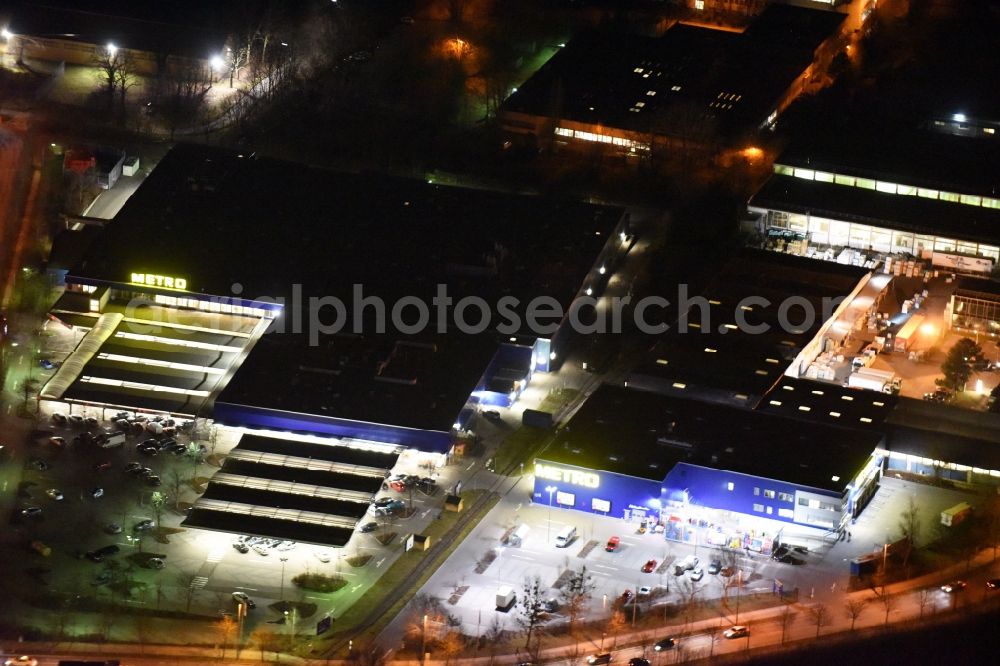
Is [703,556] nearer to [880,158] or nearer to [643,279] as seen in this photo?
[643,279]

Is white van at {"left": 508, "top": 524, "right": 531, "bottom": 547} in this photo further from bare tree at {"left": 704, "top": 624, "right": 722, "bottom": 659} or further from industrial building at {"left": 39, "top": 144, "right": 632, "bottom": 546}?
bare tree at {"left": 704, "top": 624, "right": 722, "bottom": 659}

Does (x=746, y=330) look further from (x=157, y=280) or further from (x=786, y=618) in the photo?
(x=157, y=280)

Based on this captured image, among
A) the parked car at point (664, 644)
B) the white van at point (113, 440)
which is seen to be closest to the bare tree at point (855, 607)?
the parked car at point (664, 644)

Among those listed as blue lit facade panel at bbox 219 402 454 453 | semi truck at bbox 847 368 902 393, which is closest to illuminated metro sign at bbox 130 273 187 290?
blue lit facade panel at bbox 219 402 454 453

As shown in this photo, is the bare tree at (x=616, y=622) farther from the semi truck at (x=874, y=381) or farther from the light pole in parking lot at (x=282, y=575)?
the semi truck at (x=874, y=381)

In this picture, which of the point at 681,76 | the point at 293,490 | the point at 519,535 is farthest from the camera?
the point at 681,76

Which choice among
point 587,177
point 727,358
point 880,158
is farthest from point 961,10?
point 727,358

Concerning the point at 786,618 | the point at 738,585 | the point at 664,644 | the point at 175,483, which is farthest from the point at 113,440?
the point at 786,618
